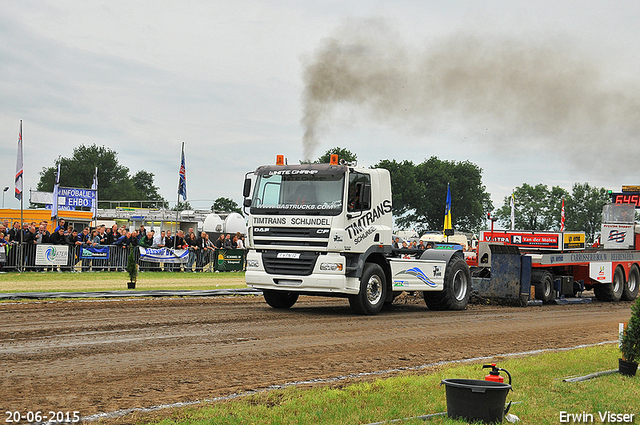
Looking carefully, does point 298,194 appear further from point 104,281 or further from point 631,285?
point 631,285

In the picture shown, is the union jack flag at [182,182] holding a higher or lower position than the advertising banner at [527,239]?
higher

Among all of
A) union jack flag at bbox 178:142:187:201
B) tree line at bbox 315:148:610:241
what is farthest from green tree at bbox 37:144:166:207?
union jack flag at bbox 178:142:187:201

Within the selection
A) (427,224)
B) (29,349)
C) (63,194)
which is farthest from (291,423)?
(427,224)

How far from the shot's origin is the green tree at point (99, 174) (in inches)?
4951

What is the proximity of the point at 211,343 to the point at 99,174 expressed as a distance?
423ft

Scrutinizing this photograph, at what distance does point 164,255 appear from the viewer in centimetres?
2712

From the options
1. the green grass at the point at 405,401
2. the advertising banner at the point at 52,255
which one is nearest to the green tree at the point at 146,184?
the advertising banner at the point at 52,255

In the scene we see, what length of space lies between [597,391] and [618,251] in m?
17.2

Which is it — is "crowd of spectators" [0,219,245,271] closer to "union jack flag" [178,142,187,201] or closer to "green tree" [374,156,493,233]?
"union jack flag" [178,142,187,201]

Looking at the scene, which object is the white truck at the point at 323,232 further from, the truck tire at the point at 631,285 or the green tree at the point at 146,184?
the green tree at the point at 146,184

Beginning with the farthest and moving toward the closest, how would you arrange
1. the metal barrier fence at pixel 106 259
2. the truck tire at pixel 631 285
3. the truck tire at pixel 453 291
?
1. the metal barrier fence at pixel 106 259
2. the truck tire at pixel 631 285
3. the truck tire at pixel 453 291

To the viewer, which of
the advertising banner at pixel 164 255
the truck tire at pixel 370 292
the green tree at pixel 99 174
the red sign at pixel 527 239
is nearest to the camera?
the truck tire at pixel 370 292

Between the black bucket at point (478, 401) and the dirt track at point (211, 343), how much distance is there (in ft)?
7.42

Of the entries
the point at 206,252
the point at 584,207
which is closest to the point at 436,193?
the point at 584,207
